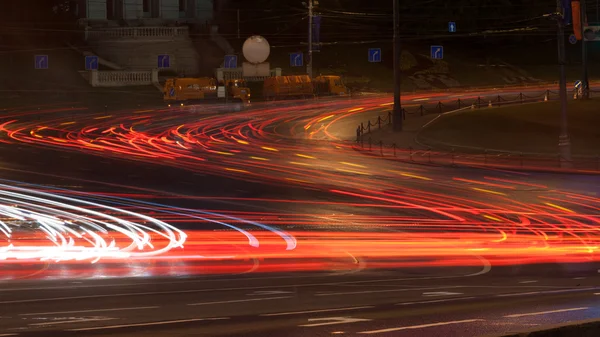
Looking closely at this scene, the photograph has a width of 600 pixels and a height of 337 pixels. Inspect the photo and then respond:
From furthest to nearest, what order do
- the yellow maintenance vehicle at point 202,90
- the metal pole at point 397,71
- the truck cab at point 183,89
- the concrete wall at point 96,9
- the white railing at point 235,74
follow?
the concrete wall at point 96,9, the white railing at point 235,74, the yellow maintenance vehicle at point 202,90, the truck cab at point 183,89, the metal pole at point 397,71

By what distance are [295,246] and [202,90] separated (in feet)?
179

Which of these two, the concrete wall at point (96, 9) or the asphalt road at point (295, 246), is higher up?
the concrete wall at point (96, 9)

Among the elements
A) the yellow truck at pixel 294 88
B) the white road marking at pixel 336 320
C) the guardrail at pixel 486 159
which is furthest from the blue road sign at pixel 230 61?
the white road marking at pixel 336 320

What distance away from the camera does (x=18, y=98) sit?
68625 mm

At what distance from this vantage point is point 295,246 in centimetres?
2023

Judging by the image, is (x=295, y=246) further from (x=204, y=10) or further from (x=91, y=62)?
(x=204, y=10)

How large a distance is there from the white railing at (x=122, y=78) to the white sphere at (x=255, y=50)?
28.9 feet

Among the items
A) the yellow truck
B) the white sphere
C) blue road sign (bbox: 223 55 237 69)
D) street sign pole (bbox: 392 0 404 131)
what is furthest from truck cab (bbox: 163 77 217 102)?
street sign pole (bbox: 392 0 404 131)

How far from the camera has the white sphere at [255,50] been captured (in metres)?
81.2

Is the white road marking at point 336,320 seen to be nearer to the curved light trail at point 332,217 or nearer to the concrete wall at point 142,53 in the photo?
the curved light trail at point 332,217

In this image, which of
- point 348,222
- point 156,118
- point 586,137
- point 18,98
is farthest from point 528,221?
point 18,98

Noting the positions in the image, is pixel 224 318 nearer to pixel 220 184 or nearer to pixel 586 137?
pixel 220 184

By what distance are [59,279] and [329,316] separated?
5.48 m

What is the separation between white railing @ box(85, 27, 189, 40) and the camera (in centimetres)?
7969
